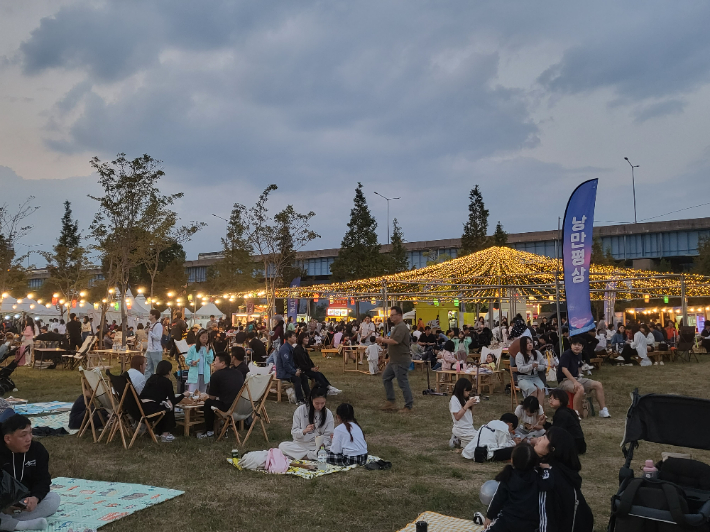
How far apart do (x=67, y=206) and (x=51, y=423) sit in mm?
56455

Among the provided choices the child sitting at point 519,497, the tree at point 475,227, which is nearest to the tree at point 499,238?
the tree at point 475,227

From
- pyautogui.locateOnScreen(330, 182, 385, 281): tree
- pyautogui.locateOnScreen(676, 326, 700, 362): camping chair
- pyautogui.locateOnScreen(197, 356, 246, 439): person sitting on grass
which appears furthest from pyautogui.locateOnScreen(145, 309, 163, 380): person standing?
pyautogui.locateOnScreen(330, 182, 385, 281): tree

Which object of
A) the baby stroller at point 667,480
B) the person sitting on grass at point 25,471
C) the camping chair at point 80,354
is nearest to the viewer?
the baby stroller at point 667,480

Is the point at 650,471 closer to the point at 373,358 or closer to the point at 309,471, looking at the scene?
the point at 309,471

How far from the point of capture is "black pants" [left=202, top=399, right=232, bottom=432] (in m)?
7.85

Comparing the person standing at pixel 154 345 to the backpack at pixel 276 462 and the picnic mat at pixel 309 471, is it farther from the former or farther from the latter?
the backpack at pixel 276 462

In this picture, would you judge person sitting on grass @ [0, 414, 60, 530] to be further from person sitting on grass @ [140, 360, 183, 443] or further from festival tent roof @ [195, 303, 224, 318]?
festival tent roof @ [195, 303, 224, 318]

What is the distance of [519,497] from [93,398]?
5.93 meters

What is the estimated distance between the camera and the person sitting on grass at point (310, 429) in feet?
22.4

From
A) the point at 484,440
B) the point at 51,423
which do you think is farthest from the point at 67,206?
the point at 484,440

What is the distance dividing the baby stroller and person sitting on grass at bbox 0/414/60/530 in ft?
13.1

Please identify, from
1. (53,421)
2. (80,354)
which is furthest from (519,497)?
(80,354)

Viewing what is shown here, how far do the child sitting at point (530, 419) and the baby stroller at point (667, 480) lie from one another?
234cm

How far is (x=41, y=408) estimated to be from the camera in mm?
10312
